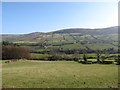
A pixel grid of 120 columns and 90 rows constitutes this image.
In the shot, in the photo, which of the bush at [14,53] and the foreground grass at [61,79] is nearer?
the foreground grass at [61,79]

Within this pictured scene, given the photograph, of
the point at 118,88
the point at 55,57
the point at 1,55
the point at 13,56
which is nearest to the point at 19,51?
the point at 13,56

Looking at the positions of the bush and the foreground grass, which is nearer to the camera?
the foreground grass

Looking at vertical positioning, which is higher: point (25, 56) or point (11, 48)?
point (11, 48)

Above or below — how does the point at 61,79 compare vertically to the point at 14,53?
above

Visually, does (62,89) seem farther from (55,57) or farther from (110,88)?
(55,57)

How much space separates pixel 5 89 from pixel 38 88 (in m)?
3.11

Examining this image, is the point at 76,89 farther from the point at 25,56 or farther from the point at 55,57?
the point at 25,56

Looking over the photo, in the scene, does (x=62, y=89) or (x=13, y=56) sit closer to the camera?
(x=62, y=89)

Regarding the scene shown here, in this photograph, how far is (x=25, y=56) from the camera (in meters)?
67.0

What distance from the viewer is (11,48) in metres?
67.4

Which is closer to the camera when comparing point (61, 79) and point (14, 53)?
point (61, 79)

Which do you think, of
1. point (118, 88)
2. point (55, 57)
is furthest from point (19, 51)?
point (118, 88)

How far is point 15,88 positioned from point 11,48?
192 feet

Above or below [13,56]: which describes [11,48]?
above
